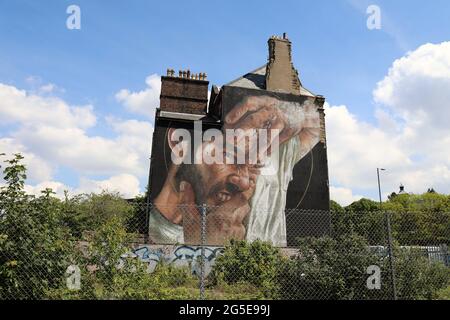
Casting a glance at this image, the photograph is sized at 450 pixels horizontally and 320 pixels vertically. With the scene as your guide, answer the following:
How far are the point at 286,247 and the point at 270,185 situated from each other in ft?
14.1

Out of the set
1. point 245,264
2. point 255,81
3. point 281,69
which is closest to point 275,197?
point 255,81

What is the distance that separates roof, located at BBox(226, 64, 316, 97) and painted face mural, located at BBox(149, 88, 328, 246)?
1274 mm

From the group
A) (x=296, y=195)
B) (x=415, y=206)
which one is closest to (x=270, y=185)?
(x=296, y=195)

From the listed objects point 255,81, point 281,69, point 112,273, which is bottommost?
point 112,273

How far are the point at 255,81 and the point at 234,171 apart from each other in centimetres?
789

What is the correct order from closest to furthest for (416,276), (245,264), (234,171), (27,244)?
(27,244) → (416,276) → (245,264) → (234,171)

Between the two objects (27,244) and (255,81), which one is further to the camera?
(255,81)

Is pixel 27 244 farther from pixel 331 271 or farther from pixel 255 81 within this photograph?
pixel 255 81

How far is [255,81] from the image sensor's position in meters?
28.9

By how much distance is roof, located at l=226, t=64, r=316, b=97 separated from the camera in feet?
92.1

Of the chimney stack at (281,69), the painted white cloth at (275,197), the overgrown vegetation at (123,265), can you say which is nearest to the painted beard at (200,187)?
the painted white cloth at (275,197)

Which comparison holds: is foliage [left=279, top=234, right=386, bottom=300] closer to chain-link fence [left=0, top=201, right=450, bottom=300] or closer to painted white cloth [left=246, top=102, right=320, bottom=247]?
chain-link fence [left=0, top=201, right=450, bottom=300]
